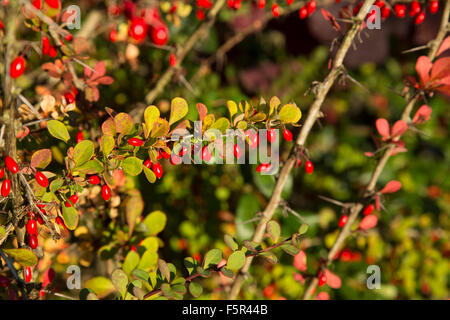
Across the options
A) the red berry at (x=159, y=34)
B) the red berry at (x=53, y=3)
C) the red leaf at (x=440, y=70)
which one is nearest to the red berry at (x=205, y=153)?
the red berry at (x=53, y=3)

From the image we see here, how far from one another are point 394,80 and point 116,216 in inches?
87.4

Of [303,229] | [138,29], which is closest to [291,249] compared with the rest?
[303,229]

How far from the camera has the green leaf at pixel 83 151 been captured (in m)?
0.69

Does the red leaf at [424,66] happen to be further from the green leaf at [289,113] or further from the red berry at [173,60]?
the red berry at [173,60]

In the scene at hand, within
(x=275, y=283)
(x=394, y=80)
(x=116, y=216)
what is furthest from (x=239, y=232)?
(x=394, y=80)

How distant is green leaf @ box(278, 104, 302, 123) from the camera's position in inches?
29.3

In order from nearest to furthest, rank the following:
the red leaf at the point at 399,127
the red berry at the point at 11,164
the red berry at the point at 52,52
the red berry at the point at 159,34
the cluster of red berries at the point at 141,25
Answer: the red berry at the point at 11,164, the red berry at the point at 52,52, the red leaf at the point at 399,127, the cluster of red berries at the point at 141,25, the red berry at the point at 159,34

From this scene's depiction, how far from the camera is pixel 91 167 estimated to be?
699 millimetres

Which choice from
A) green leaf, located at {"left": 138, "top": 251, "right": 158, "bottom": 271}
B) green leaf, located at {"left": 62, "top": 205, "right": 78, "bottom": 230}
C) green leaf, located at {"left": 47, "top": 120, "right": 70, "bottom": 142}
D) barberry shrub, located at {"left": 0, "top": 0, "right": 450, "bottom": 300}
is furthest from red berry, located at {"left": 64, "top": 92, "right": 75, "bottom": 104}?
green leaf, located at {"left": 138, "top": 251, "right": 158, "bottom": 271}

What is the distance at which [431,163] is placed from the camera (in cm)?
202

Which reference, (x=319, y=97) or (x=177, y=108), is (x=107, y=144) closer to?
(x=177, y=108)

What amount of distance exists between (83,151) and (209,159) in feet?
0.75

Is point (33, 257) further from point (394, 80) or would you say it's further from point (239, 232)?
point (394, 80)

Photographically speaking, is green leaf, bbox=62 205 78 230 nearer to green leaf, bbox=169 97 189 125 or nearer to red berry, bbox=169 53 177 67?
green leaf, bbox=169 97 189 125
